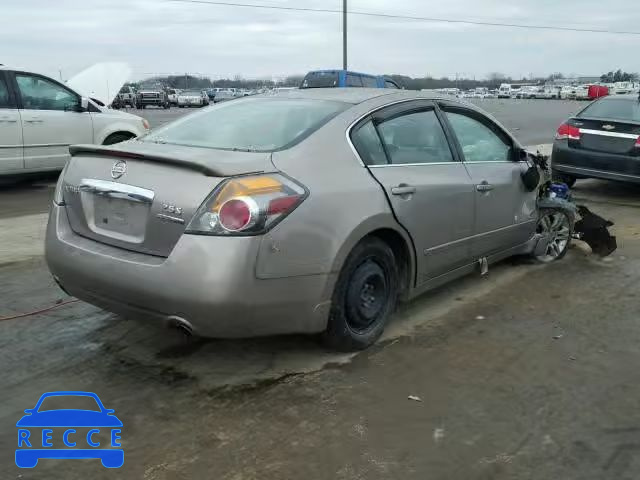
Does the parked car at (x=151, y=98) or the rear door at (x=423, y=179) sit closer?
the rear door at (x=423, y=179)

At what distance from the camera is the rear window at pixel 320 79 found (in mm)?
21969

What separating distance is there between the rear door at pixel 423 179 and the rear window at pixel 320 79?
17840 millimetres

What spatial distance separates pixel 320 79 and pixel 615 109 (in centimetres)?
1450

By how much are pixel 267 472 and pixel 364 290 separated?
1.41m

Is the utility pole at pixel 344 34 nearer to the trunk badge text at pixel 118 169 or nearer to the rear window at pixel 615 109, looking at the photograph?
the rear window at pixel 615 109

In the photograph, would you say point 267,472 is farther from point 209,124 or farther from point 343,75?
point 343,75

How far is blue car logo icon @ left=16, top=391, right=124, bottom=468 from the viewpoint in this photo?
2801mm

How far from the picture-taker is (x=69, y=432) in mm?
2988

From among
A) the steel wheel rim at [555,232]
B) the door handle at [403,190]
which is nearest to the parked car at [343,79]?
Result: the steel wheel rim at [555,232]

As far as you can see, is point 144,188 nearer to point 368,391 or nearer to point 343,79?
point 368,391

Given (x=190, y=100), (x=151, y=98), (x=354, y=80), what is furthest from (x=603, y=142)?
(x=190, y=100)

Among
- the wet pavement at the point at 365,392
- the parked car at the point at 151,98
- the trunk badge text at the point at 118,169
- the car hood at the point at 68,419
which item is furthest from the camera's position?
the parked car at the point at 151,98

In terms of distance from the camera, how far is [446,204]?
4.25m

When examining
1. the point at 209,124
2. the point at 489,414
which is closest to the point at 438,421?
the point at 489,414
